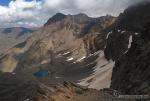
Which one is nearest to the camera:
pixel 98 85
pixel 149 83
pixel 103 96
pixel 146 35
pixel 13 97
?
pixel 103 96

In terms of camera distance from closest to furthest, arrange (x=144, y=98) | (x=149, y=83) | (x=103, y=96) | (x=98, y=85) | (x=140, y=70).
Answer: (x=144, y=98)
(x=103, y=96)
(x=149, y=83)
(x=140, y=70)
(x=98, y=85)

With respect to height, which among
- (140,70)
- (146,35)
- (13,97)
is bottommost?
(13,97)

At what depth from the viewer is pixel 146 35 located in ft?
338

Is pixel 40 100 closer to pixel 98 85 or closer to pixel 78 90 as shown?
pixel 78 90

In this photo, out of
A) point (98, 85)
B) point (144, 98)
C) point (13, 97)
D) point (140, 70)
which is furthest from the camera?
point (13, 97)

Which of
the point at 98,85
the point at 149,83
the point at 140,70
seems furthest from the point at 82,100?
the point at 98,85

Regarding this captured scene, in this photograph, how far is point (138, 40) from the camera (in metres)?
105

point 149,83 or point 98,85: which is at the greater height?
point 149,83

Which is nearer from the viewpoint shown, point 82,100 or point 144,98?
point 144,98

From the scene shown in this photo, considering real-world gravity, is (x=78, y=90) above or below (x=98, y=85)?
above

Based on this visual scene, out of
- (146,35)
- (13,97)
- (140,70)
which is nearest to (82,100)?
(140,70)

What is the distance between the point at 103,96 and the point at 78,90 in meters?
5.38

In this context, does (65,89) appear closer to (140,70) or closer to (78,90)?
(78,90)

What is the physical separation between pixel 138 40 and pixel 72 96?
2268 inches
